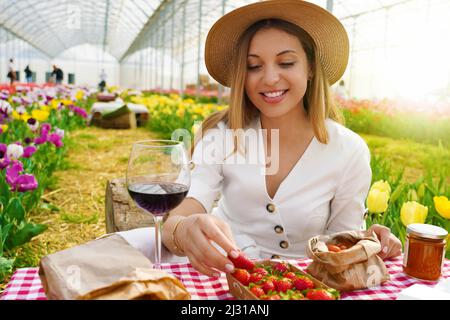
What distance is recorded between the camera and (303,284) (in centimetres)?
78

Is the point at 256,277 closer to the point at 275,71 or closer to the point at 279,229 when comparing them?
the point at 279,229

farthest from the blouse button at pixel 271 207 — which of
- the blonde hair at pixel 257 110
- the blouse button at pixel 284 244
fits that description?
the blonde hair at pixel 257 110

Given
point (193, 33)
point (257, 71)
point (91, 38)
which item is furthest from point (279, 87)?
point (91, 38)

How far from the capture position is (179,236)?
1000 millimetres

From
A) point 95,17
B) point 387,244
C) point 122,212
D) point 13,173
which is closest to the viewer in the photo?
point 387,244

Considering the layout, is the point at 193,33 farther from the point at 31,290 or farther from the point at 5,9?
the point at 31,290

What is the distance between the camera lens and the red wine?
0.86 meters

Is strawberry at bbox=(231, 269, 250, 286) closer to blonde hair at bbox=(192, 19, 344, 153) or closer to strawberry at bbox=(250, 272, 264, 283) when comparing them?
strawberry at bbox=(250, 272, 264, 283)

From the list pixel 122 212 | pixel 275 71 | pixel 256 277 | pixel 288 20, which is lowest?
pixel 122 212

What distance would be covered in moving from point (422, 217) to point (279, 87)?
A: 563mm

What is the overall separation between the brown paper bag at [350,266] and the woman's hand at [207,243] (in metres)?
0.17

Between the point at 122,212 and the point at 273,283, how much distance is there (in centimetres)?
150

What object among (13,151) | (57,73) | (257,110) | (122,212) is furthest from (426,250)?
(57,73)

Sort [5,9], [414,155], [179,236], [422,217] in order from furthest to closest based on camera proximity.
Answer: [5,9]
[414,155]
[422,217]
[179,236]
